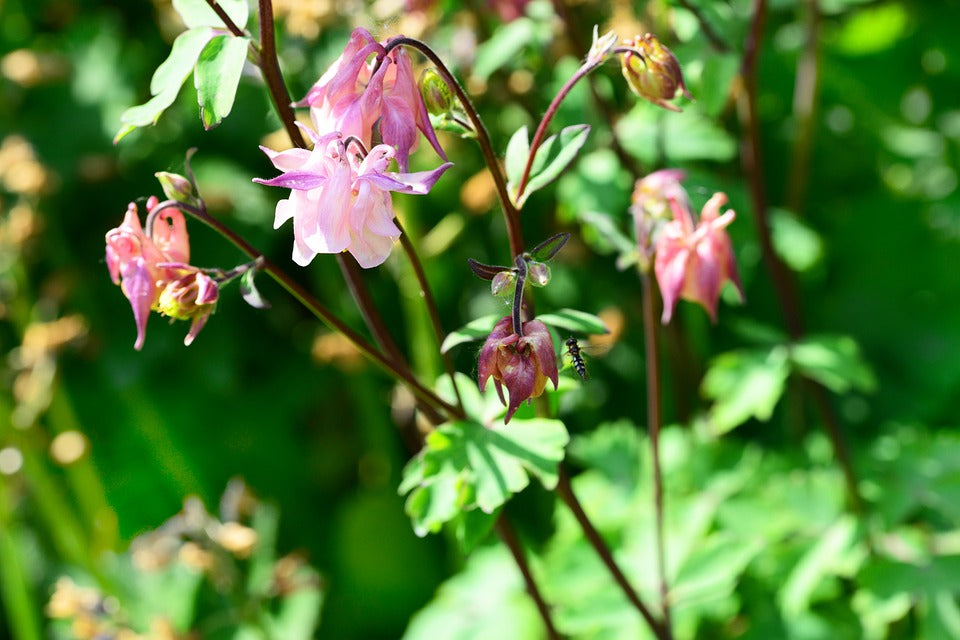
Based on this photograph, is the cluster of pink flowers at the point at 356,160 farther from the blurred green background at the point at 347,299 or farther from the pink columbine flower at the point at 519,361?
the blurred green background at the point at 347,299

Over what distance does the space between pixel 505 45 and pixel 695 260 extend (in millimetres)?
635

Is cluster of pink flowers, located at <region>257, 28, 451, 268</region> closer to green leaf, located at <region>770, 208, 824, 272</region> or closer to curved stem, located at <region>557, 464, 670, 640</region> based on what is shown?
curved stem, located at <region>557, 464, 670, 640</region>

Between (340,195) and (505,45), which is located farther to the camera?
(505,45)

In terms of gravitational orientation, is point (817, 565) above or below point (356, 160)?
below

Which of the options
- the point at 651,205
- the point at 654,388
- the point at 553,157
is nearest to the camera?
the point at 553,157

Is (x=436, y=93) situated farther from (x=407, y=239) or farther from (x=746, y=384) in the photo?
(x=746, y=384)

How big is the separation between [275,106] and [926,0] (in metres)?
2.07

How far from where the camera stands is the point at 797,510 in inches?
69.1

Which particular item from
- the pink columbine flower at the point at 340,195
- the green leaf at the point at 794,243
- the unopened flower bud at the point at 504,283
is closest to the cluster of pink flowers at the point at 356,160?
the pink columbine flower at the point at 340,195

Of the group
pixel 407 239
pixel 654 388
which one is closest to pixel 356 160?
pixel 407 239

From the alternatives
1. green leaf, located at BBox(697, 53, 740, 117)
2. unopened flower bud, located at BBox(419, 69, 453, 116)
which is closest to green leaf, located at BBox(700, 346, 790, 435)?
green leaf, located at BBox(697, 53, 740, 117)

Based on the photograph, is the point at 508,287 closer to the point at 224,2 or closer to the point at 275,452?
the point at 224,2

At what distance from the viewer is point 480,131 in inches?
41.7

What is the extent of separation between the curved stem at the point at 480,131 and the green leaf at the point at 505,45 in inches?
22.2
